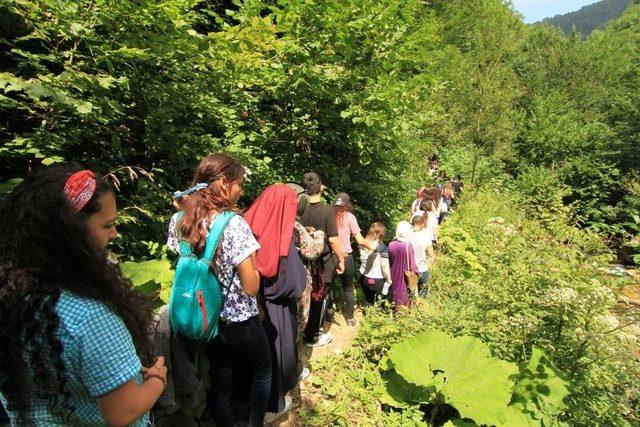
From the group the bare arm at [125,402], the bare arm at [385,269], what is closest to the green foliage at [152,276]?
the bare arm at [125,402]

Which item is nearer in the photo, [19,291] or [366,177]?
[19,291]

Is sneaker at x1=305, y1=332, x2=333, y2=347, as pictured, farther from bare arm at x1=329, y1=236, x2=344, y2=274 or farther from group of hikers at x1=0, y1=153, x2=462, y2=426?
bare arm at x1=329, y1=236, x2=344, y2=274

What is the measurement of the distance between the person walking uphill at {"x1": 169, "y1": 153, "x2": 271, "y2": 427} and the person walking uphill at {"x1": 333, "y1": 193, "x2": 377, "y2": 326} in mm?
2193

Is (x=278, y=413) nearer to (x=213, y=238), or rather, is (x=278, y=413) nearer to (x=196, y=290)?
(x=196, y=290)

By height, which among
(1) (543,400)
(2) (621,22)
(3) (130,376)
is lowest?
(1) (543,400)

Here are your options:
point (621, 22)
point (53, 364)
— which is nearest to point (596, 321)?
point (53, 364)

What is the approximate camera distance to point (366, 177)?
6016 mm

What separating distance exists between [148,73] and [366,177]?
3.78 meters

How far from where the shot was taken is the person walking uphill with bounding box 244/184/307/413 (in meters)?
2.75

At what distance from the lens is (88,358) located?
1.11 metres

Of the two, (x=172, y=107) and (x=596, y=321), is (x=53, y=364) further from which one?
(x=596, y=321)

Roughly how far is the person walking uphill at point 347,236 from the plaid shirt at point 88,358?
3.30 metres

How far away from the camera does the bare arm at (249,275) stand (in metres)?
2.18

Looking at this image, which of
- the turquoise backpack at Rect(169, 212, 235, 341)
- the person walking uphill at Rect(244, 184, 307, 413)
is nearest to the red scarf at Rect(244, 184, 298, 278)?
the person walking uphill at Rect(244, 184, 307, 413)
